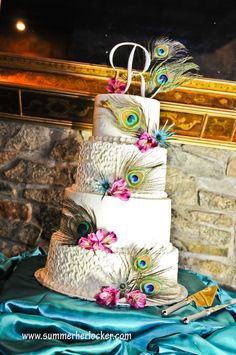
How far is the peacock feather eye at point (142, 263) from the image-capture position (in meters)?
1.42

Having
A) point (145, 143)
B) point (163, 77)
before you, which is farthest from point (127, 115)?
point (163, 77)

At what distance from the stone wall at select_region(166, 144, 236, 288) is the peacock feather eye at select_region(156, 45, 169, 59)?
1.83 ft

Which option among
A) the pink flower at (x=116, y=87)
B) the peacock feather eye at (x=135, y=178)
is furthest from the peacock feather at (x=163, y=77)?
the peacock feather eye at (x=135, y=178)

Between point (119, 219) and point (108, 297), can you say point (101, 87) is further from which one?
point (108, 297)

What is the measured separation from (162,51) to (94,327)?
40.6 inches

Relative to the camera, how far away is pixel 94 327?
1.27m

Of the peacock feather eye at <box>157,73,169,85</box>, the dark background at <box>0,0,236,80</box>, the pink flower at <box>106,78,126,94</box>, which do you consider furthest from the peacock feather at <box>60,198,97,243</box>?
the dark background at <box>0,0,236,80</box>

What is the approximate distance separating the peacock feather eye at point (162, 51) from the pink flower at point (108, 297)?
88cm

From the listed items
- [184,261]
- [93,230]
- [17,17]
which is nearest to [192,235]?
[184,261]

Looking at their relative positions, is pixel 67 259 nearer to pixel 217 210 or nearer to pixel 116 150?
pixel 116 150

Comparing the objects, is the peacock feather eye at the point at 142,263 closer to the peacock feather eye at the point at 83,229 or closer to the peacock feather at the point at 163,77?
the peacock feather eye at the point at 83,229

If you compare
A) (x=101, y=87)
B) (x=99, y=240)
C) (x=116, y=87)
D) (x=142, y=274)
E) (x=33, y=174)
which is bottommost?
(x=142, y=274)

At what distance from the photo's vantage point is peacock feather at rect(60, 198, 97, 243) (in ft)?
4.83

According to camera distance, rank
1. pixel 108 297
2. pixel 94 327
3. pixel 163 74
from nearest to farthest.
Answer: pixel 94 327 < pixel 108 297 < pixel 163 74
